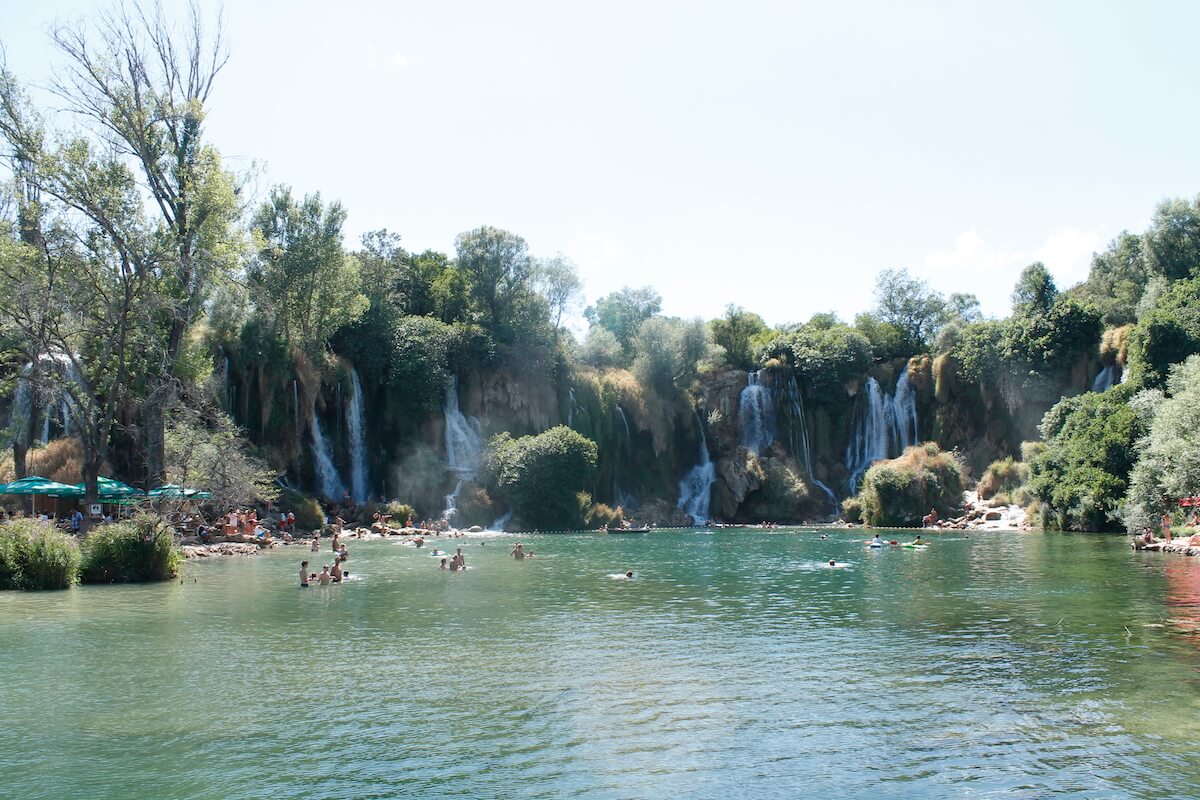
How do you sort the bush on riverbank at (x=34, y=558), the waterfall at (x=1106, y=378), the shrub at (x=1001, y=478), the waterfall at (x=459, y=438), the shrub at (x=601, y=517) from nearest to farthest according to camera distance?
the bush on riverbank at (x=34, y=558) < the shrub at (x=601, y=517) < the waterfall at (x=1106, y=378) < the shrub at (x=1001, y=478) < the waterfall at (x=459, y=438)

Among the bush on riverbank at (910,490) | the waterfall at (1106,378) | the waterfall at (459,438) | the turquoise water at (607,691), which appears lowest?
the turquoise water at (607,691)

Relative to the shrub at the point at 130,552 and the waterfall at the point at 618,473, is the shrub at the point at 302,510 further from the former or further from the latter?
the waterfall at the point at 618,473

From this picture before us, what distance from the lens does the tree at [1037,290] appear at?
66.9 m

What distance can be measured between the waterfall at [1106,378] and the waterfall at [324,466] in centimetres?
4910

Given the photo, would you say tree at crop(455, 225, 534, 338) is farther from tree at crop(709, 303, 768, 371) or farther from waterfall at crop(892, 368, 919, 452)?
waterfall at crop(892, 368, 919, 452)

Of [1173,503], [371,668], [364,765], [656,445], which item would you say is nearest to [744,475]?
[656,445]

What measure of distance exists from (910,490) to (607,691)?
159ft

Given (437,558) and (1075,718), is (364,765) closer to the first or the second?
(1075,718)

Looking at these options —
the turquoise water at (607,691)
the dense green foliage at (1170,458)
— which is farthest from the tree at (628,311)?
the turquoise water at (607,691)

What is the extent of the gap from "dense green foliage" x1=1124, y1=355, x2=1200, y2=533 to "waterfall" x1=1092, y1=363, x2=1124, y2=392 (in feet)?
50.1

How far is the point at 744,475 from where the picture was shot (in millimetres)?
68438

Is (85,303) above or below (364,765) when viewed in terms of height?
above

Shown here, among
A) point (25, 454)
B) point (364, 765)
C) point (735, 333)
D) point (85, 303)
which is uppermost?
point (735, 333)

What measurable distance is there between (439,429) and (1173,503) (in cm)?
4230
